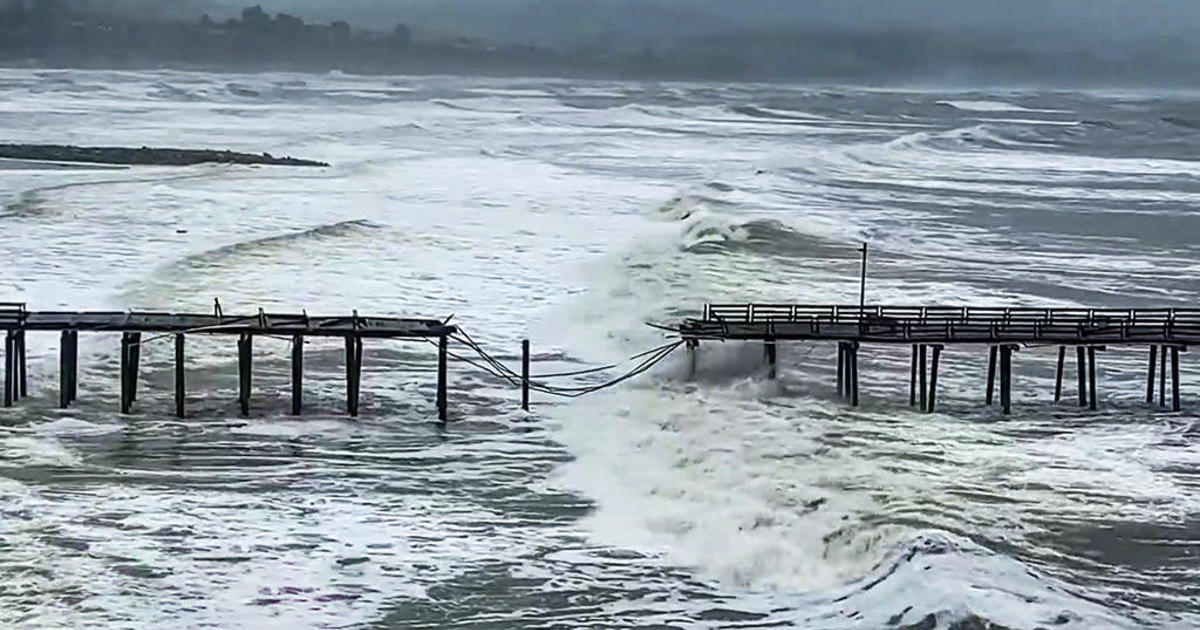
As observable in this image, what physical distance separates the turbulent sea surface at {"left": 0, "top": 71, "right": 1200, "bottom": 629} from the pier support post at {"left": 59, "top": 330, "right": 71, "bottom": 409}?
13.8 inches

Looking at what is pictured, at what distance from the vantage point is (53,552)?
20594 mm

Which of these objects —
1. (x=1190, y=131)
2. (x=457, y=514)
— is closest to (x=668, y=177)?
(x=457, y=514)

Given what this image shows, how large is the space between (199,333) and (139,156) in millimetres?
54436

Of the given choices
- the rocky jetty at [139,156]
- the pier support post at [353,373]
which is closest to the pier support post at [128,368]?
the pier support post at [353,373]

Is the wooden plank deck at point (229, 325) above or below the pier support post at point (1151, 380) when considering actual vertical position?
above

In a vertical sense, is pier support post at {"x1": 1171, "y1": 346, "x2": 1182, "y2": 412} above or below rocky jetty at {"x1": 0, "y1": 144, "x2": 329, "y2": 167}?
below

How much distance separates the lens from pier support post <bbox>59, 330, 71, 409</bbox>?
28062mm

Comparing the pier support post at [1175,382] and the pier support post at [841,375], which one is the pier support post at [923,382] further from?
the pier support post at [1175,382]

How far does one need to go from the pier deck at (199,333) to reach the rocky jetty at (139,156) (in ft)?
166

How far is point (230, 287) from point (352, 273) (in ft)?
12.9

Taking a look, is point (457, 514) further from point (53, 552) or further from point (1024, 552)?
point (1024, 552)

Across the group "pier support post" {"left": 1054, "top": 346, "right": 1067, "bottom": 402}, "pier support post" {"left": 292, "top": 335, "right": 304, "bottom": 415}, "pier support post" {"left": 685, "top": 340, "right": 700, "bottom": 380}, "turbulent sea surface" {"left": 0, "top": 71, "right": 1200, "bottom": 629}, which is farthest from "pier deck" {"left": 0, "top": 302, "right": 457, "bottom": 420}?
"pier support post" {"left": 1054, "top": 346, "right": 1067, "bottom": 402}

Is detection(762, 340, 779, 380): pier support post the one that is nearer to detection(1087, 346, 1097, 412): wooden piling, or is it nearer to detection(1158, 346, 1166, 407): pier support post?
detection(1087, 346, 1097, 412): wooden piling

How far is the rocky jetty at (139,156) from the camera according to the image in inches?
3098
